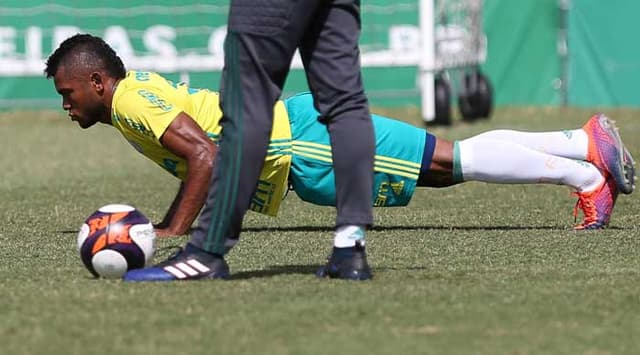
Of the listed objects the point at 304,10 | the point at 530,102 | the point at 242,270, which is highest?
the point at 304,10

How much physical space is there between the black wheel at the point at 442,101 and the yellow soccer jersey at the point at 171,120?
8.24 m

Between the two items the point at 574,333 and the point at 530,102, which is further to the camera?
the point at 530,102

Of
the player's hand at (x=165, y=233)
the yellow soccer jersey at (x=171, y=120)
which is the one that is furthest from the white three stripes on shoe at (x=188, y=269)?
the player's hand at (x=165, y=233)

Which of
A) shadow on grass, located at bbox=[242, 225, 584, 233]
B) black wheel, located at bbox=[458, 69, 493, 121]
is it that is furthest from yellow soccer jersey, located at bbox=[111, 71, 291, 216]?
black wheel, located at bbox=[458, 69, 493, 121]

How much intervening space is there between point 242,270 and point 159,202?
3381 mm

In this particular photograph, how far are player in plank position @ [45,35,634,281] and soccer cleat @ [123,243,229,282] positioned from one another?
123 cm

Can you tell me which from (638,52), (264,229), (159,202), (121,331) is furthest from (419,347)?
(638,52)

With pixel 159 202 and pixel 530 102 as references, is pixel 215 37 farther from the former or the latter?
pixel 159 202

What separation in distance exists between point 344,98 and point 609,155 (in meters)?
2.20

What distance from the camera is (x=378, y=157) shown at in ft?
20.1

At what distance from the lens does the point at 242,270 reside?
4.98 m

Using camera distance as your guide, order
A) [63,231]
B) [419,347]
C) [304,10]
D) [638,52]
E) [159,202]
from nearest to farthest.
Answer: [419,347] → [304,10] → [63,231] → [159,202] → [638,52]

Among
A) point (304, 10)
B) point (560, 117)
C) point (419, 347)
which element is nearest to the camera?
point (419, 347)

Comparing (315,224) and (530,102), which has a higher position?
(315,224)
